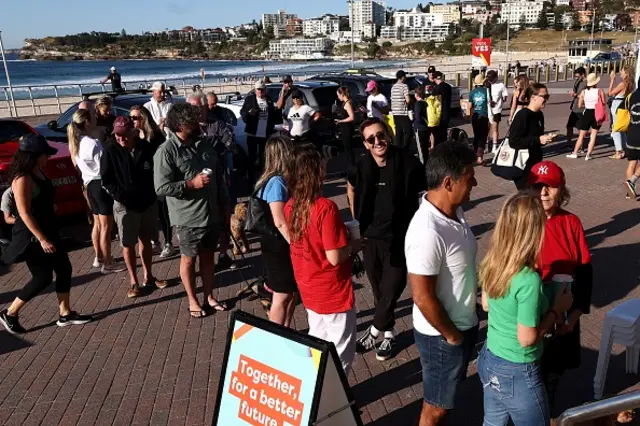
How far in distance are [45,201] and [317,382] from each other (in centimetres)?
341

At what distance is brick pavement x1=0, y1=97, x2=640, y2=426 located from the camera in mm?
3807

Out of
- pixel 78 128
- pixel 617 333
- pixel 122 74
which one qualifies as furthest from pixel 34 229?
pixel 122 74

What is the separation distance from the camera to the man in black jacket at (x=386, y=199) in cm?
400

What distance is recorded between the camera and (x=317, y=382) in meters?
2.55

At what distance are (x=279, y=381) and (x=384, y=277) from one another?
1640 mm

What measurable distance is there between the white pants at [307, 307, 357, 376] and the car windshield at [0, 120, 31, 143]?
6.73 metres

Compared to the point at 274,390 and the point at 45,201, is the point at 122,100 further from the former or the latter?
the point at 274,390

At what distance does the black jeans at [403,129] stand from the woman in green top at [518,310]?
7.80 meters

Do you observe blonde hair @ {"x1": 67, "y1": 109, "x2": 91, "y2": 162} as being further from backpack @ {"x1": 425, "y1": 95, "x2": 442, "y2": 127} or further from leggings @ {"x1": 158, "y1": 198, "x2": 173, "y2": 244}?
backpack @ {"x1": 425, "y1": 95, "x2": 442, "y2": 127}

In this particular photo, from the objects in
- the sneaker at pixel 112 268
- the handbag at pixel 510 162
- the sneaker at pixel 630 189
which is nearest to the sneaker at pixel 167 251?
the sneaker at pixel 112 268

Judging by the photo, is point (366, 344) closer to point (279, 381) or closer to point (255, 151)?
point (279, 381)

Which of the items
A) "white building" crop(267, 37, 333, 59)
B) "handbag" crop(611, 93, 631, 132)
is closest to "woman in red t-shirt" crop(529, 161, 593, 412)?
"handbag" crop(611, 93, 631, 132)

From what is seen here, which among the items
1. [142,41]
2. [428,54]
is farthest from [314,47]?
[142,41]

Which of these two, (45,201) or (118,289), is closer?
(45,201)
